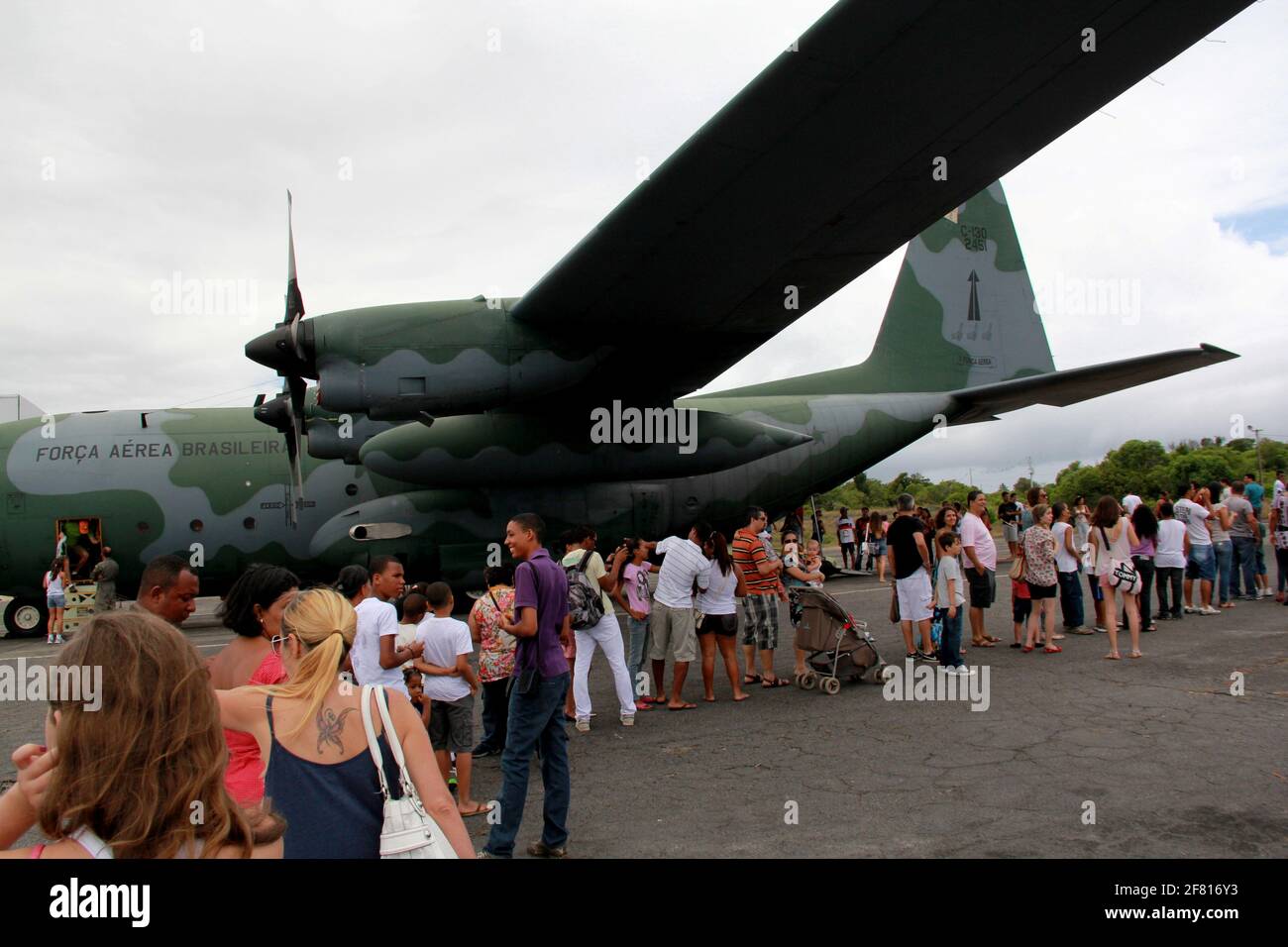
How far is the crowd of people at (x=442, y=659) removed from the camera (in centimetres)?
175

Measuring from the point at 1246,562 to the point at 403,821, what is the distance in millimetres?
14890

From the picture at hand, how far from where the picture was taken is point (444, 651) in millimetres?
5777

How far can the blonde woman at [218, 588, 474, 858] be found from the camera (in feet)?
8.08

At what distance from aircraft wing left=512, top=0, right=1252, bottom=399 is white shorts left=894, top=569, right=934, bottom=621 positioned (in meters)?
3.18

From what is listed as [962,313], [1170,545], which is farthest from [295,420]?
[962,313]

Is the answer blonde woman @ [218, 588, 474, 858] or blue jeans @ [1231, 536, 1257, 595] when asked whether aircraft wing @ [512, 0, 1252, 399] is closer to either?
blonde woman @ [218, 588, 474, 858]

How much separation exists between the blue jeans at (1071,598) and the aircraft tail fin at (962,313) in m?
5.64

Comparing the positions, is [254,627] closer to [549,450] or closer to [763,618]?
[763,618]

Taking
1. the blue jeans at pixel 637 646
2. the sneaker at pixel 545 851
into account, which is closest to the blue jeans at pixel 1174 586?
the blue jeans at pixel 637 646

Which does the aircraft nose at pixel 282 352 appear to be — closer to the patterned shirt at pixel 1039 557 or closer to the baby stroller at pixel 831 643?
the baby stroller at pixel 831 643

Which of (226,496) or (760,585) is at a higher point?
(226,496)
